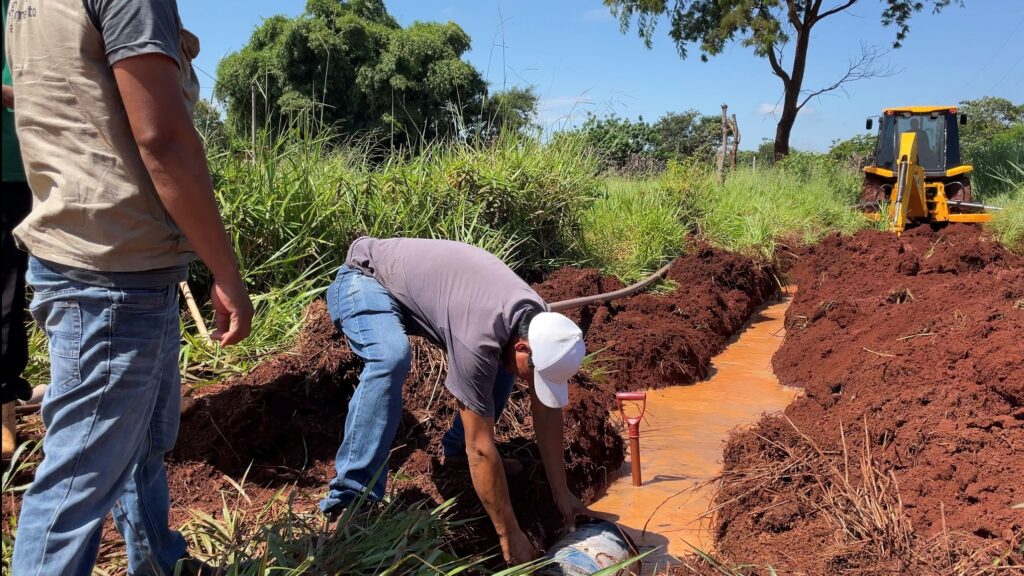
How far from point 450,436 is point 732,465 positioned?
155 cm

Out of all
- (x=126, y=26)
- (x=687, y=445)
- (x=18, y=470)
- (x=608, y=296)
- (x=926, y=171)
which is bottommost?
(x=687, y=445)

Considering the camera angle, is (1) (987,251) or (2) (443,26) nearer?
(1) (987,251)

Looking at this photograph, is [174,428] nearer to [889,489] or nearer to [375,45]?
[889,489]

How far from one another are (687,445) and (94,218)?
4.01 m

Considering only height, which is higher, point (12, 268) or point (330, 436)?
point (12, 268)

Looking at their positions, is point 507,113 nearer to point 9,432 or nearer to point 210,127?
point 210,127

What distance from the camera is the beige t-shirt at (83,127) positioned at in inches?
65.9

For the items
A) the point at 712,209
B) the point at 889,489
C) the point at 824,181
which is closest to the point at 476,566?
the point at 889,489

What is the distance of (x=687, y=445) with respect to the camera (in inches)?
195

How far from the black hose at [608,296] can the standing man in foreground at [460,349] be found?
170 cm

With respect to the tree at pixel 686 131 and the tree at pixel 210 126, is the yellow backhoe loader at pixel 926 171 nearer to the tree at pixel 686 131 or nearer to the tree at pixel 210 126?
the tree at pixel 210 126

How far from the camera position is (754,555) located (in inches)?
128

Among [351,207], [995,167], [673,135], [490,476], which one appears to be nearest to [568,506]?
[490,476]

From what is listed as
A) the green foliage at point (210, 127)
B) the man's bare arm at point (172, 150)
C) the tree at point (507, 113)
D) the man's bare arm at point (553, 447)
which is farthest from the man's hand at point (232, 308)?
the tree at point (507, 113)
